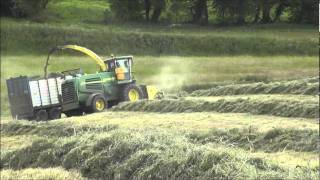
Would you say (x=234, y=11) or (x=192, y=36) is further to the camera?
(x=234, y=11)

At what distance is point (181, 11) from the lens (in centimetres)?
6812

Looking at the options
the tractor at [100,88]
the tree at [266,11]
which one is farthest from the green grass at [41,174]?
the tree at [266,11]

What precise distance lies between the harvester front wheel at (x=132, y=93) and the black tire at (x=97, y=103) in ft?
3.17

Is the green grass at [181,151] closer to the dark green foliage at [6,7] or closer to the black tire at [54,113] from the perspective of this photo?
the black tire at [54,113]

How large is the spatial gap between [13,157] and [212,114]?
804 centimetres

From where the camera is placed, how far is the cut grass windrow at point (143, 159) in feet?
32.9

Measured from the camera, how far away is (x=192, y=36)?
57.6 meters

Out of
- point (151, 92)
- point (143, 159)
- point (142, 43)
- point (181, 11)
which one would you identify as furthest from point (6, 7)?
point (143, 159)

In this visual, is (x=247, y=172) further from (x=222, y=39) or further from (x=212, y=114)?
(x=222, y=39)

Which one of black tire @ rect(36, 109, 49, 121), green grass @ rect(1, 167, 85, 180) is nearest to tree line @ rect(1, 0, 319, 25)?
black tire @ rect(36, 109, 49, 121)

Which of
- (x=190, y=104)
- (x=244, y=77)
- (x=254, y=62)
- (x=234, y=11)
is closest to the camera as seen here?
(x=190, y=104)

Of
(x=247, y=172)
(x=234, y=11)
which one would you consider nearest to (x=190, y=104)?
(x=247, y=172)

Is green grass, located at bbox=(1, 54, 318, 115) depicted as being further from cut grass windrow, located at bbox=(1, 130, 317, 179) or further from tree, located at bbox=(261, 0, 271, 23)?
cut grass windrow, located at bbox=(1, 130, 317, 179)

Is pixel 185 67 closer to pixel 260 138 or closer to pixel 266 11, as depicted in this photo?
pixel 266 11
